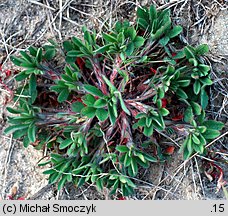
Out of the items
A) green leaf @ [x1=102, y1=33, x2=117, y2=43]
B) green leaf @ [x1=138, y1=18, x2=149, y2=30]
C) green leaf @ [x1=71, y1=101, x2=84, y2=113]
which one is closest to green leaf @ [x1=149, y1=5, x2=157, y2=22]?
green leaf @ [x1=138, y1=18, x2=149, y2=30]

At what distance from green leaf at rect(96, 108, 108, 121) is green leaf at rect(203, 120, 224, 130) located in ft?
1.81

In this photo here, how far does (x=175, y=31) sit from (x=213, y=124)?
55cm

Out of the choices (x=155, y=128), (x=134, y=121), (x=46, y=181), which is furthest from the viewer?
(x=46, y=181)

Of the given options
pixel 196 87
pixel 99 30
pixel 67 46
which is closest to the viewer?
pixel 196 87

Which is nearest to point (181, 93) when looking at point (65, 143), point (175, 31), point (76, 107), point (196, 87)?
point (196, 87)

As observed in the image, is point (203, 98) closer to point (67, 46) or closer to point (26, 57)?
point (67, 46)

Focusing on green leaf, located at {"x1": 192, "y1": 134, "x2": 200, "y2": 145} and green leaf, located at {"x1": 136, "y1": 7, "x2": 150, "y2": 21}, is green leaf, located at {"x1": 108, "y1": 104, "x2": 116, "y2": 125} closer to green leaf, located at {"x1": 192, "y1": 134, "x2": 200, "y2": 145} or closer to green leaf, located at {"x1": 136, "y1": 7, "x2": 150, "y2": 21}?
green leaf, located at {"x1": 192, "y1": 134, "x2": 200, "y2": 145}

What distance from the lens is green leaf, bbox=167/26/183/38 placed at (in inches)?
89.6

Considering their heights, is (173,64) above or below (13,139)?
above

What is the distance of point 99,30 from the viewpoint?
2.46m

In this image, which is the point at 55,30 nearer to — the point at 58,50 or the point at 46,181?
the point at 58,50

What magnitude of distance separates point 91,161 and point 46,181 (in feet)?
1.19

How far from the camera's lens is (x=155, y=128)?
2.21 m

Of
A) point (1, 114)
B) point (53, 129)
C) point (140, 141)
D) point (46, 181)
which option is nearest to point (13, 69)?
point (1, 114)
